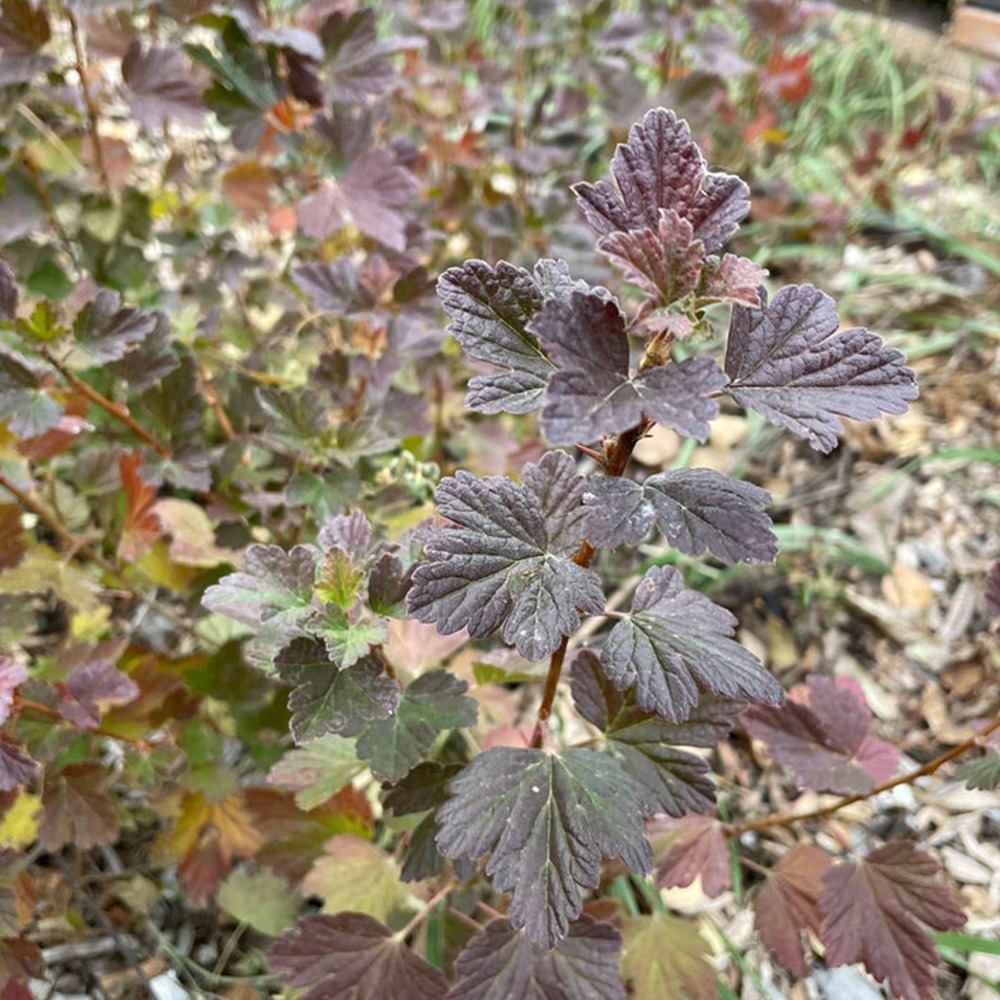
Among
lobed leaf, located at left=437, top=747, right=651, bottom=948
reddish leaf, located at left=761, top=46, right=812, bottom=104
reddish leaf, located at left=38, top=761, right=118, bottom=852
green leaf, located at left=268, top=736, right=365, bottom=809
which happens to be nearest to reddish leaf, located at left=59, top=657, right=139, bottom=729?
reddish leaf, located at left=38, top=761, right=118, bottom=852

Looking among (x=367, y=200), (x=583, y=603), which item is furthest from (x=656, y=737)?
(x=367, y=200)

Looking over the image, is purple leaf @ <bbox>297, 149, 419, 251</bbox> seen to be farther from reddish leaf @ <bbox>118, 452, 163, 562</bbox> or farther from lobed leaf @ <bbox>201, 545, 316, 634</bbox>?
lobed leaf @ <bbox>201, 545, 316, 634</bbox>

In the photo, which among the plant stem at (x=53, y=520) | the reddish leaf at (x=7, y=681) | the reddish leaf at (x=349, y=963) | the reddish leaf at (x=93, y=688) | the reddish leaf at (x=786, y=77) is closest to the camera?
the reddish leaf at (x=7, y=681)

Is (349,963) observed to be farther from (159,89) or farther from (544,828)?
(159,89)

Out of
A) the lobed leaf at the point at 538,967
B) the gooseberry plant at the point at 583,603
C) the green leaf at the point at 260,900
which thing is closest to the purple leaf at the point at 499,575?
the gooseberry plant at the point at 583,603

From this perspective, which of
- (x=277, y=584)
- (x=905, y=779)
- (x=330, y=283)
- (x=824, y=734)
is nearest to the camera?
(x=277, y=584)

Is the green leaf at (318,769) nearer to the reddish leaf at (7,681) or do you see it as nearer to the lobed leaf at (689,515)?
the reddish leaf at (7,681)

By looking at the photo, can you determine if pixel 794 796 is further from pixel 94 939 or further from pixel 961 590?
pixel 94 939
